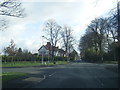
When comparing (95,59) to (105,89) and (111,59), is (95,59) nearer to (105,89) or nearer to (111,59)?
(111,59)

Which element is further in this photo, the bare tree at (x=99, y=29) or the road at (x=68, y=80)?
the bare tree at (x=99, y=29)

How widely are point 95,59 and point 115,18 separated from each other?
6509 centimetres

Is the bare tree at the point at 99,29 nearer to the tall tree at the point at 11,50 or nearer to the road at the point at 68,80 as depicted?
the tall tree at the point at 11,50

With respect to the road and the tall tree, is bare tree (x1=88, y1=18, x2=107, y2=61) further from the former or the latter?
the road

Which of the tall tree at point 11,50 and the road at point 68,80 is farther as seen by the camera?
the tall tree at point 11,50

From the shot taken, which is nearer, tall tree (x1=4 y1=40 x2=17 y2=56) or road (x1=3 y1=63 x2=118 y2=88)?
road (x1=3 y1=63 x2=118 y2=88)

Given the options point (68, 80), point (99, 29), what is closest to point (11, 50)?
point (99, 29)

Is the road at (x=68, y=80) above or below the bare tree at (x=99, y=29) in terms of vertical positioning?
below

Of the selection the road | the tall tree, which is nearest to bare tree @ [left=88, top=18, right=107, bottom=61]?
the tall tree

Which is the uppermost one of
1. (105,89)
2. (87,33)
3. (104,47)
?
(87,33)

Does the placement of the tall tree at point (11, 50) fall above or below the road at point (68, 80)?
above

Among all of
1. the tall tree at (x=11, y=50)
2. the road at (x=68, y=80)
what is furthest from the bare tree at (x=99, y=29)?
the road at (x=68, y=80)

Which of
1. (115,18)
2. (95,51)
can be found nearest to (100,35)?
(95,51)

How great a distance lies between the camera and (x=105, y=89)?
43.5ft
